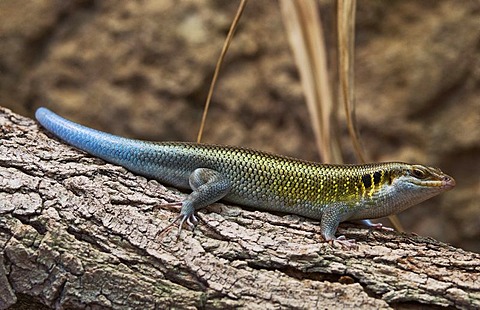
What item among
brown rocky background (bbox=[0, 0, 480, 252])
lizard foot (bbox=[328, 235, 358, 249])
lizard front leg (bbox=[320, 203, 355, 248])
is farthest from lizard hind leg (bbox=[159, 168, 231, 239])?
brown rocky background (bbox=[0, 0, 480, 252])

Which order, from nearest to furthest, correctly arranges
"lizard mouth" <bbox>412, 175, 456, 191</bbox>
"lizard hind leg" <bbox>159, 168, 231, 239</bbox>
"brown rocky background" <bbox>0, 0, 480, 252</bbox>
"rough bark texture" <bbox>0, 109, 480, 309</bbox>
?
"rough bark texture" <bbox>0, 109, 480, 309</bbox> < "lizard hind leg" <bbox>159, 168, 231, 239</bbox> < "lizard mouth" <bbox>412, 175, 456, 191</bbox> < "brown rocky background" <bbox>0, 0, 480, 252</bbox>

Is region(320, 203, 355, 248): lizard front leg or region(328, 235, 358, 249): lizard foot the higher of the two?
region(320, 203, 355, 248): lizard front leg

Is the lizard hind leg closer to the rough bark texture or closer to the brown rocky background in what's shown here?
the rough bark texture

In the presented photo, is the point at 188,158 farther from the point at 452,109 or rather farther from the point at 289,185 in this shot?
the point at 452,109

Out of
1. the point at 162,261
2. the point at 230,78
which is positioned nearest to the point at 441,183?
the point at 162,261

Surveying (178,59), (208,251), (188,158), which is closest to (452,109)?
(178,59)

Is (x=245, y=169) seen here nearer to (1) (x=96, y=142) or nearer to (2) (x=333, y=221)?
(2) (x=333, y=221)
